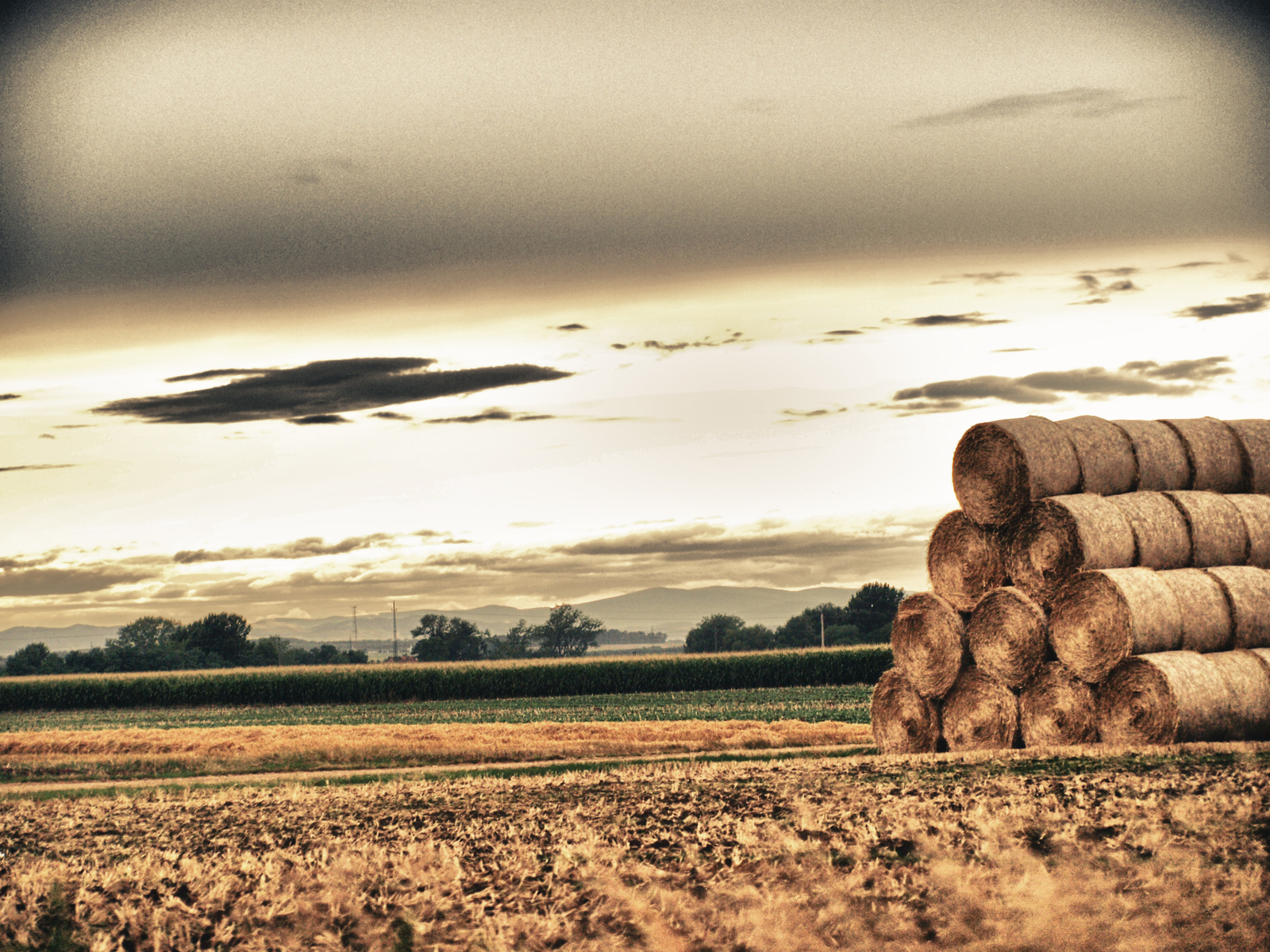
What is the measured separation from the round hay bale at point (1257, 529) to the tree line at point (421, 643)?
50.8 metres

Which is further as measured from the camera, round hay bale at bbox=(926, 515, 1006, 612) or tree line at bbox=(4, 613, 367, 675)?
tree line at bbox=(4, 613, 367, 675)

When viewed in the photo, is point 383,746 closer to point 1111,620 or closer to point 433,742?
point 433,742

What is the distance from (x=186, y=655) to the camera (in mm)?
88250

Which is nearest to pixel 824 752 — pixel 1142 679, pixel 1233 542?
pixel 1142 679

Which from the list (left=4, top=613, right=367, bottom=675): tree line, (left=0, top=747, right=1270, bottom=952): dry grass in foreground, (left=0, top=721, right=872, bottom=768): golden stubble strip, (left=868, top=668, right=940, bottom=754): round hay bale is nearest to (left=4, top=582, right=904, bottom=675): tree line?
(left=4, top=613, right=367, bottom=675): tree line

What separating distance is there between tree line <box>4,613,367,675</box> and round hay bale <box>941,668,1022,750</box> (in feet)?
244

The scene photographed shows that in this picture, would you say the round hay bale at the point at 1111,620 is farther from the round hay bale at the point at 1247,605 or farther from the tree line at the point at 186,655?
the tree line at the point at 186,655

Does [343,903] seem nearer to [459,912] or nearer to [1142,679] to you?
[459,912]

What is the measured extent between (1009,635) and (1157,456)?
3.78 metres

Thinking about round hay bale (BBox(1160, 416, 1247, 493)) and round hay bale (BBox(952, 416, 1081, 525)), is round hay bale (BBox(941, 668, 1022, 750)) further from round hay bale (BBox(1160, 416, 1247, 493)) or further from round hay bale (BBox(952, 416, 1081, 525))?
round hay bale (BBox(1160, 416, 1247, 493))

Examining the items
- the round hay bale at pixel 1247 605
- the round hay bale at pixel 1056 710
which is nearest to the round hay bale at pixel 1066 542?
the round hay bale at pixel 1056 710

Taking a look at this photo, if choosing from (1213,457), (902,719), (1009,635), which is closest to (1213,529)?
(1213,457)

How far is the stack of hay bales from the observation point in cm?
1551

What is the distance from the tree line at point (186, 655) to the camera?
84812 millimetres
